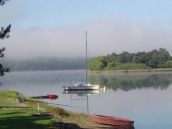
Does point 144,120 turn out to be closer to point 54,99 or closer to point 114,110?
point 114,110

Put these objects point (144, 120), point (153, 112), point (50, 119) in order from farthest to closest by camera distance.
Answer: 1. point (153, 112)
2. point (144, 120)
3. point (50, 119)

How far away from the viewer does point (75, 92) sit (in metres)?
114

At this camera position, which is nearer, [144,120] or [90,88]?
[144,120]

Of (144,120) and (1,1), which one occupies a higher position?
(1,1)

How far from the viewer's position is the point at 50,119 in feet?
109

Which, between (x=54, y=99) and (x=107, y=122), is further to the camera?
(x=54, y=99)

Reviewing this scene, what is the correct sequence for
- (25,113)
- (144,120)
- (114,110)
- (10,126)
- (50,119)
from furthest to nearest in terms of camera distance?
(114,110), (144,120), (25,113), (50,119), (10,126)

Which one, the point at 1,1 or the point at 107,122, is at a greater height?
the point at 1,1

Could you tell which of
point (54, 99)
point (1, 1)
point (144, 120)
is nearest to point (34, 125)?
point (1, 1)

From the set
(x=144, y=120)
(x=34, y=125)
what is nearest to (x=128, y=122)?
(x=144, y=120)

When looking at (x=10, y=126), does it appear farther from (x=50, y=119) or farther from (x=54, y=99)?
(x=54, y=99)

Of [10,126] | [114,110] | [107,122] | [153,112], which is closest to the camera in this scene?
[10,126]

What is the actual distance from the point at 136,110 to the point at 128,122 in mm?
21633

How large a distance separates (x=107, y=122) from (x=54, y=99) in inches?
1699
